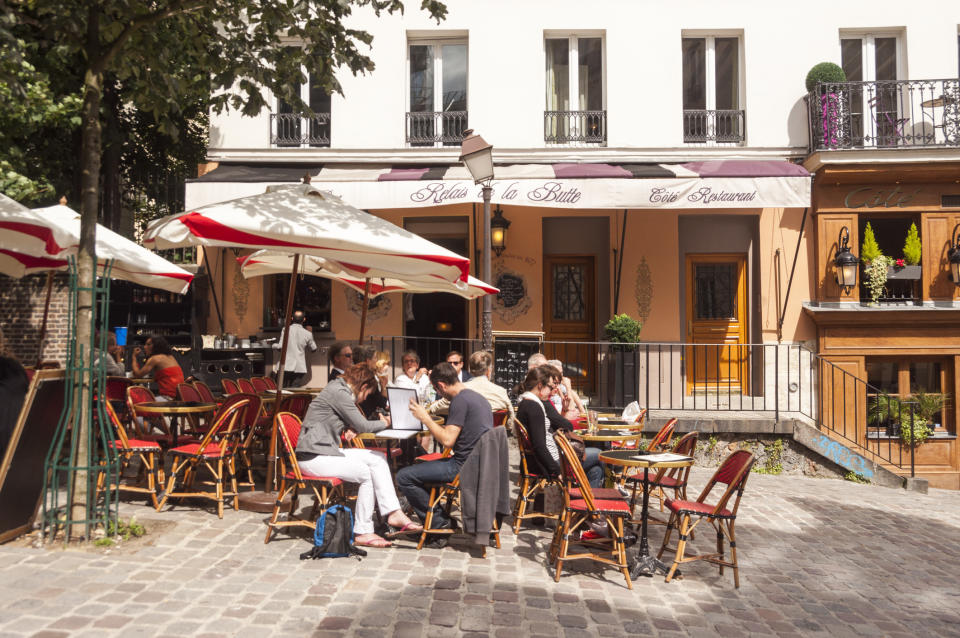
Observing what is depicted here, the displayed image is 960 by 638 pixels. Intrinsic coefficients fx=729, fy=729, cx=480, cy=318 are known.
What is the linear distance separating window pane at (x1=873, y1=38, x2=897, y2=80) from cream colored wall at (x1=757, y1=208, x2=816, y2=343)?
10.2ft

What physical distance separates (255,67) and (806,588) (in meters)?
6.24

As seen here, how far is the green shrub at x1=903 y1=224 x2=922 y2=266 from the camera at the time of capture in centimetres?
1278

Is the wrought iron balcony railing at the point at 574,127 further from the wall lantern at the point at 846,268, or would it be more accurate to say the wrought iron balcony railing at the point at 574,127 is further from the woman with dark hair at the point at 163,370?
the woman with dark hair at the point at 163,370

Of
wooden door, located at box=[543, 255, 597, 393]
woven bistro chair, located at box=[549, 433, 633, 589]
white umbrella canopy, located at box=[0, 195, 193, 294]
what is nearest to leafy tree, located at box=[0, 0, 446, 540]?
white umbrella canopy, located at box=[0, 195, 193, 294]

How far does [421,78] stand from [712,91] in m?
5.43

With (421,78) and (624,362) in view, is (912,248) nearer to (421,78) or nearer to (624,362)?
(624,362)

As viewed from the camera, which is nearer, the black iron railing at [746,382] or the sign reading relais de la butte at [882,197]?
the black iron railing at [746,382]

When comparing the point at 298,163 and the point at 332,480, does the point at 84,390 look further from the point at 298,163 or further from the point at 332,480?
the point at 298,163

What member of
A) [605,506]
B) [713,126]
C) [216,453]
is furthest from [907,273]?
[216,453]

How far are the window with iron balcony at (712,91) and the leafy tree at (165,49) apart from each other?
7.91 m

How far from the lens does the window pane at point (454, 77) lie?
13.6m

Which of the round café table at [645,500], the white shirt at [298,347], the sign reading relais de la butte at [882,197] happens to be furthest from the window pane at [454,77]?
the round café table at [645,500]

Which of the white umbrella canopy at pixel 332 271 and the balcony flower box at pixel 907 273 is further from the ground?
the balcony flower box at pixel 907 273

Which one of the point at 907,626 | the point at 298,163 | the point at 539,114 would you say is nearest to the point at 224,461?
the point at 907,626
